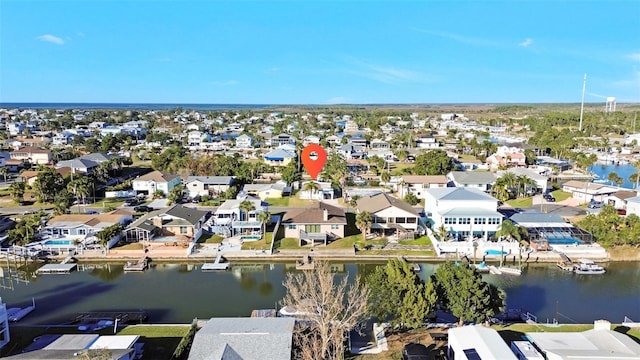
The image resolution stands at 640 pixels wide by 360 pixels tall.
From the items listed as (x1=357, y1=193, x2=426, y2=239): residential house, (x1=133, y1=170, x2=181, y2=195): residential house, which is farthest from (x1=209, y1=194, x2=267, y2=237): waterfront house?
(x1=133, y1=170, x2=181, y2=195): residential house

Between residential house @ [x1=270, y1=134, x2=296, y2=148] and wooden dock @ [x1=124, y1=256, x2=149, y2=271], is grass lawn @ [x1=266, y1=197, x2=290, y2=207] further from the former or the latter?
residential house @ [x1=270, y1=134, x2=296, y2=148]

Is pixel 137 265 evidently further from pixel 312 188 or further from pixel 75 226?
pixel 312 188

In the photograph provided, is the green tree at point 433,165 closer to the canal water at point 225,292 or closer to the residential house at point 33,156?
the canal water at point 225,292

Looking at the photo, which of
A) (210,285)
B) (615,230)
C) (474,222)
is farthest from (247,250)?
(615,230)

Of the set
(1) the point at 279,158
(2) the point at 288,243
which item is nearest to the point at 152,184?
(2) the point at 288,243

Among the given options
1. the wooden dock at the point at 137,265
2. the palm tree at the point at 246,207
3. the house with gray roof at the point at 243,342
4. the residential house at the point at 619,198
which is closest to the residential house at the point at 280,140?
the palm tree at the point at 246,207

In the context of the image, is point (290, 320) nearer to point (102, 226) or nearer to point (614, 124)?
point (102, 226)
